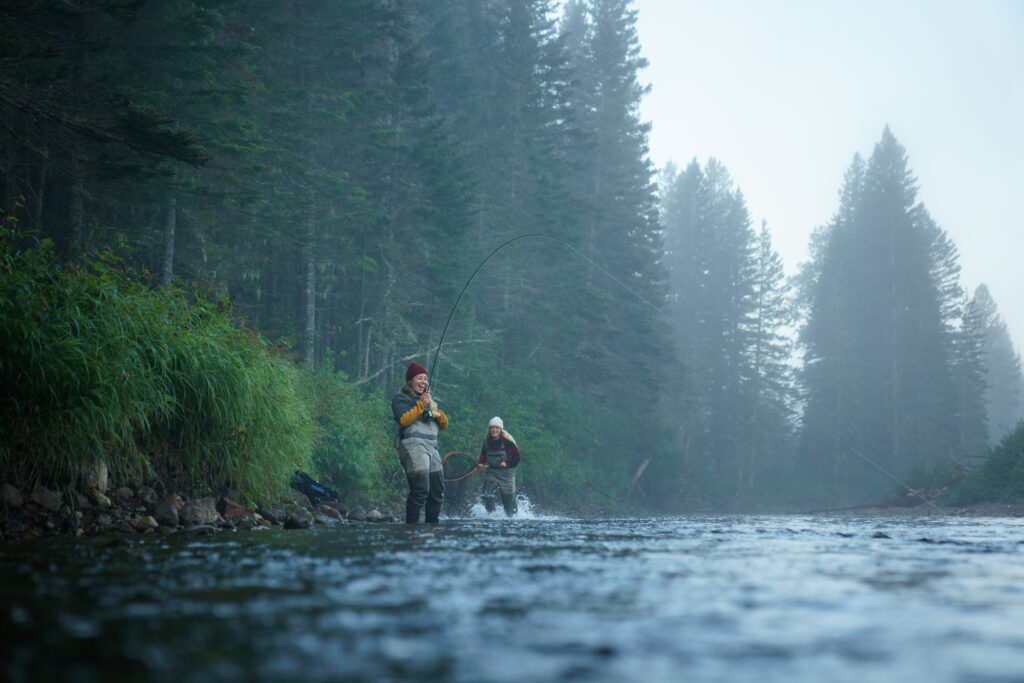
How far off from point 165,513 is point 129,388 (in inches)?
48.8

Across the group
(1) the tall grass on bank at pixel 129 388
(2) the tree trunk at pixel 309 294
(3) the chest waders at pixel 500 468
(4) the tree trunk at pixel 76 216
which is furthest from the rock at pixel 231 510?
(2) the tree trunk at pixel 309 294

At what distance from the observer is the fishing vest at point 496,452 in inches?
645

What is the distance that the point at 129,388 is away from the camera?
27.0ft

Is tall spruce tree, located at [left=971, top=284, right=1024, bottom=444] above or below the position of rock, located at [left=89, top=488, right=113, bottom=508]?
above

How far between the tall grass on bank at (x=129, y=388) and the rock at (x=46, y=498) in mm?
130

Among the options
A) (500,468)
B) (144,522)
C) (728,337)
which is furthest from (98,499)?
(728,337)

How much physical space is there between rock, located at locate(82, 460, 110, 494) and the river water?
1970mm

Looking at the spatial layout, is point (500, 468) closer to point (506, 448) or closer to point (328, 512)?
point (506, 448)

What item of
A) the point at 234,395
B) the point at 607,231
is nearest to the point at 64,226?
the point at 234,395

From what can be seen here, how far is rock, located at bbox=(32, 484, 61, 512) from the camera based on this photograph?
7.32 meters

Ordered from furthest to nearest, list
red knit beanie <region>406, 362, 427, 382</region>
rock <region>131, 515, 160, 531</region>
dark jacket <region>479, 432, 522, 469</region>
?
dark jacket <region>479, 432, 522, 469</region> → red knit beanie <region>406, 362, 427, 382</region> → rock <region>131, 515, 160, 531</region>

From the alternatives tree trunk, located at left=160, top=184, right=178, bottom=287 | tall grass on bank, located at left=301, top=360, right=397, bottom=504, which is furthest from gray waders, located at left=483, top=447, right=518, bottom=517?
tree trunk, located at left=160, top=184, right=178, bottom=287

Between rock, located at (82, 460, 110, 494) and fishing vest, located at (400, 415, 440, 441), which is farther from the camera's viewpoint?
fishing vest, located at (400, 415, 440, 441)

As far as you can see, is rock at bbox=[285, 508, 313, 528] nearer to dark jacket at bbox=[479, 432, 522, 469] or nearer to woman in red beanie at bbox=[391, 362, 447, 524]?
woman in red beanie at bbox=[391, 362, 447, 524]
